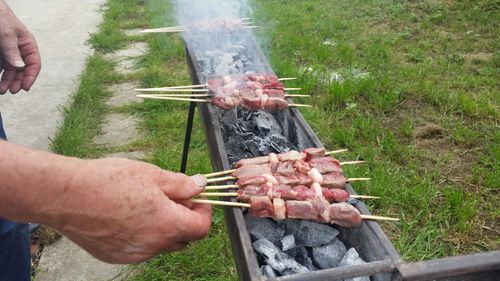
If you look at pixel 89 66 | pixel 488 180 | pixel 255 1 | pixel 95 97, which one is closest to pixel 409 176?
pixel 488 180

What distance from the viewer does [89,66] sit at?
22.1 ft

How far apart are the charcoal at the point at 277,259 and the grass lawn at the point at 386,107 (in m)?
1.37

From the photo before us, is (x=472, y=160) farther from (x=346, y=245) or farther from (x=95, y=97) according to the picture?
(x=95, y=97)

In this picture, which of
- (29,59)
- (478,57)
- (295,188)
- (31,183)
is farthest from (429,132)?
(31,183)

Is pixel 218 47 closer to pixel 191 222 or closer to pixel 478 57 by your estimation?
pixel 191 222

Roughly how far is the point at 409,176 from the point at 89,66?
493 centimetres

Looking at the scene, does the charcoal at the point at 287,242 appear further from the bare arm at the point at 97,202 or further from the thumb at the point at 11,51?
the thumb at the point at 11,51

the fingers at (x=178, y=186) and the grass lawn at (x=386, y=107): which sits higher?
the fingers at (x=178, y=186)

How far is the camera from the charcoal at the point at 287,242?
2.11 metres

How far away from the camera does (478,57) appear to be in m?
6.24

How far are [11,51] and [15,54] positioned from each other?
28mm

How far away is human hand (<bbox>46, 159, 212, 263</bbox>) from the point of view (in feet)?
4.63

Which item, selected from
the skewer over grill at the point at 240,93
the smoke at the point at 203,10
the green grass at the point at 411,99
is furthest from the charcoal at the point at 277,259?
the smoke at the point at 203,10

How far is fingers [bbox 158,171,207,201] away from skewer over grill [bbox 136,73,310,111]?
4.13 ft
